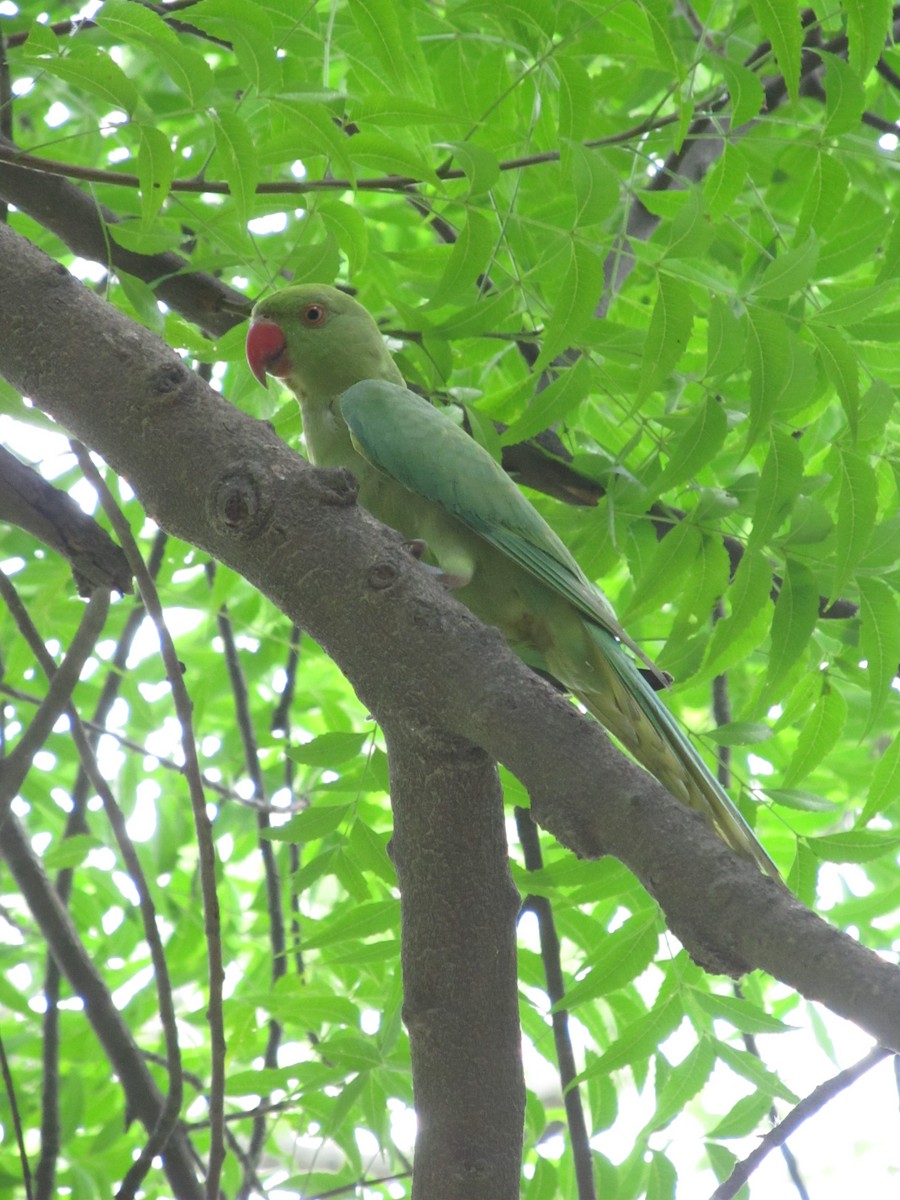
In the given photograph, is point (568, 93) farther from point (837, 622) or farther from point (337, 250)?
point (837, 622)

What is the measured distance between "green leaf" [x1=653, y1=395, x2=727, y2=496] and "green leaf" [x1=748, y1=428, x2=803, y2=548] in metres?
0.12

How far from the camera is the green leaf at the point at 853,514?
2457 mm

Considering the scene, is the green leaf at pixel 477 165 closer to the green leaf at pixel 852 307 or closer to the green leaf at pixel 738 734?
the green leaf at pixel 852 307

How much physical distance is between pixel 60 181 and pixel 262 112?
2.00 feet

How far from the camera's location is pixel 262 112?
3.04 meters

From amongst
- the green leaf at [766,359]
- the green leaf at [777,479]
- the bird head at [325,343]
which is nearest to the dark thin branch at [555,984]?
the green leaf at [777,479]

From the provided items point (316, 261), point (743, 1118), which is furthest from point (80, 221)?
point (743, 1118)

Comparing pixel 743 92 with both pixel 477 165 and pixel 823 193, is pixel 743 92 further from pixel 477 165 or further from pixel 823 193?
pixel 477 165

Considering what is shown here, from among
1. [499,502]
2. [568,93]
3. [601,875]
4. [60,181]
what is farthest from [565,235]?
[601,875]

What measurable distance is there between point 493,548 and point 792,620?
818mm

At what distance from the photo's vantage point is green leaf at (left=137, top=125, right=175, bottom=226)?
220cm

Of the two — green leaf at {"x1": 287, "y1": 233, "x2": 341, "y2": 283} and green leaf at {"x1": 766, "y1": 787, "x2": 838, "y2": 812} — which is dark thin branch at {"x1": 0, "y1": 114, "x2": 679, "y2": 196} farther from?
green leaf at {"x1": 766, "y1": 787, "x2": 838, "y2": 812}

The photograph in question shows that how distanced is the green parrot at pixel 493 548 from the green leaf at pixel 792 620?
26 centimetres

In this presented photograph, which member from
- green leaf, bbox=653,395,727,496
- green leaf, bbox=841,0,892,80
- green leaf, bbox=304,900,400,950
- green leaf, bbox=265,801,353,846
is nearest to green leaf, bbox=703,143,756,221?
green leaf, bbox=841,0,892,80
